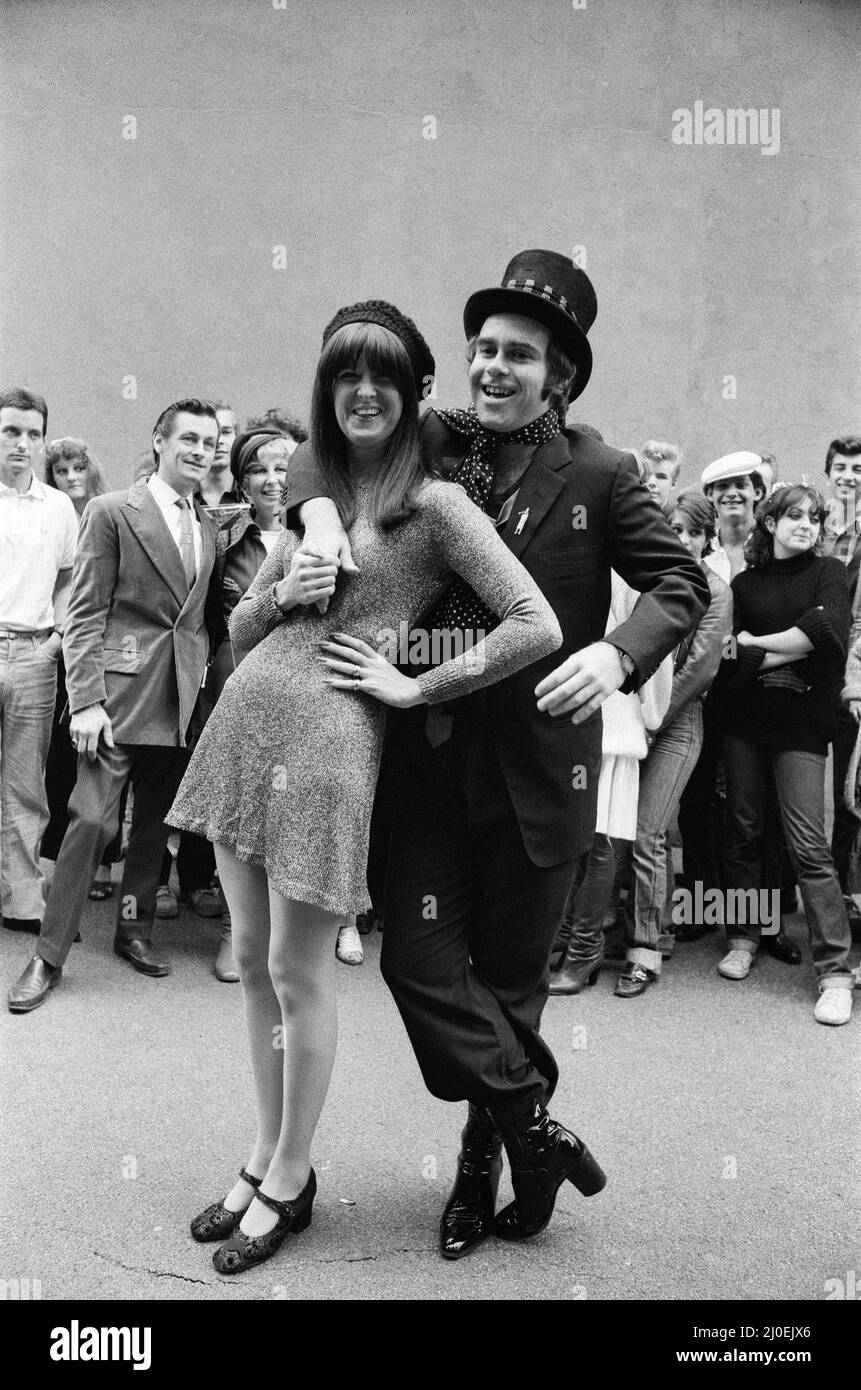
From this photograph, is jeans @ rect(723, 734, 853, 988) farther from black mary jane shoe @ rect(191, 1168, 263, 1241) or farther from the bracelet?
the bracelet

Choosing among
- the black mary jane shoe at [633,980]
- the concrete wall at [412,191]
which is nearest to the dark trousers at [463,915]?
the black mary jane shoe at [633,980]

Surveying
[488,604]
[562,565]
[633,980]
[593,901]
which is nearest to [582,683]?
[488,604]

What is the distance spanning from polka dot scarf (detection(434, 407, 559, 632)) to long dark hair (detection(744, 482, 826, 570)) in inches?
101

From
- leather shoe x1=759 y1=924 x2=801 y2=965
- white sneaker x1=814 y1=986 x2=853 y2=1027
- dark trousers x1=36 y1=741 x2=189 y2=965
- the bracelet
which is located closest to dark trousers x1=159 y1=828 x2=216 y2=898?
dark trousers x1=36 y1=741 x2=189 y2=965

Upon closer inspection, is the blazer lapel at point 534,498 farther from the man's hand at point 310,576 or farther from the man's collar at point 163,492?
the man's collar at point 163,492

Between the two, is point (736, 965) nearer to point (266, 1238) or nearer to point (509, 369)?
point (266, 1238)

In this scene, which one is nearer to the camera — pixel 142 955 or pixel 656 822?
pixel 142 955

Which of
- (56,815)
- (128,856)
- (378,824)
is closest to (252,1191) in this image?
(378,824)

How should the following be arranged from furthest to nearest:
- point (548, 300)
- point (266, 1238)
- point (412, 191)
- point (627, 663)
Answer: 1. point (412, 191)
2. point (266, 1238)
3. point (548, 300)
4. point (627, 663)

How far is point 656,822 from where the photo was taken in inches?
201

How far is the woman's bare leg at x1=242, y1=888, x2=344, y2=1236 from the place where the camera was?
2648 mm

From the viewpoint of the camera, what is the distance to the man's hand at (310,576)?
253 cm

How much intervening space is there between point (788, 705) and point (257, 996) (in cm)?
299

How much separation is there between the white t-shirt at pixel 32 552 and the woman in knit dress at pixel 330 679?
2696 millimetres
